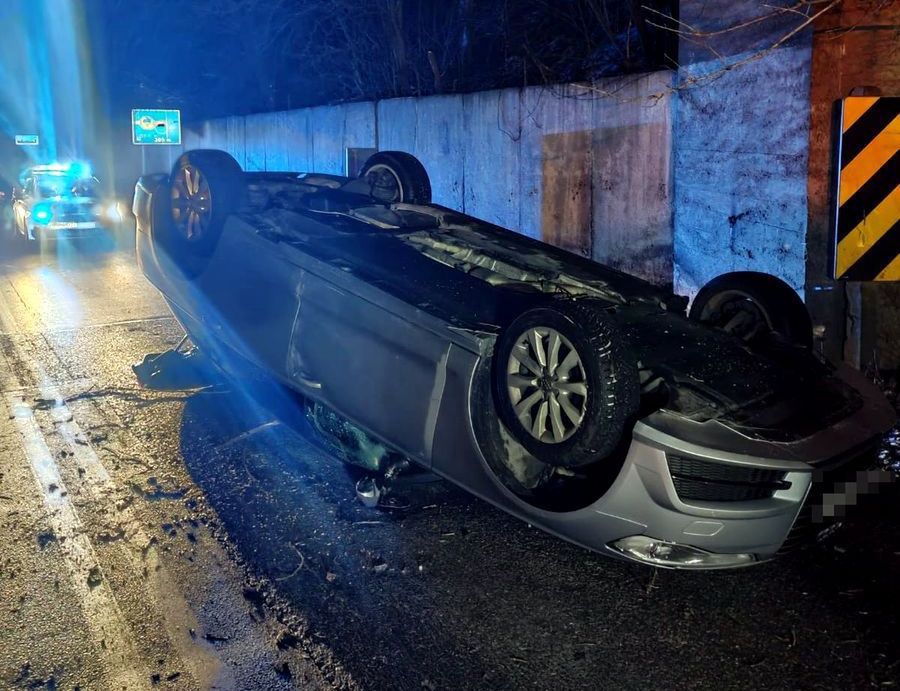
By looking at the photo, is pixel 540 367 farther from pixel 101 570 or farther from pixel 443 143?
pixel 443 143

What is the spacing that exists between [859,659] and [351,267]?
2827 mm

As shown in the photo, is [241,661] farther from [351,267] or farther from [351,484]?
[351,267]

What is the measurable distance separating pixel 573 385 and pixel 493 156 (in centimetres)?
792

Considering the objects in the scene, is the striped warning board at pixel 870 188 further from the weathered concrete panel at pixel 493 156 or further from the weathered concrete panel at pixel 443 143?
the weathered concrete panel at pixel 443 143

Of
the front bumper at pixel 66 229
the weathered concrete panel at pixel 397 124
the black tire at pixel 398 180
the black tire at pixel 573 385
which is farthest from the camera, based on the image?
the front bumper at pixel 66 229

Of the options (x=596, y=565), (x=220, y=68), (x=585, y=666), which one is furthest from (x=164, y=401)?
(x=220, y=68)

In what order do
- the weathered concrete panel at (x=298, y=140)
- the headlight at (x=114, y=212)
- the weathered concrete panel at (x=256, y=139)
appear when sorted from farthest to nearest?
the weathered concrete panel at (x=256, y=139) < the weathered concrete panel at (x=298, y=140) < the headlight at (x=114, y=212)

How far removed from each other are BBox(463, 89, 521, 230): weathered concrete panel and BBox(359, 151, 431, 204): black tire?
13.5 ft

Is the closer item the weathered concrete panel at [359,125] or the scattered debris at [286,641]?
the scattered debris at [286,641]

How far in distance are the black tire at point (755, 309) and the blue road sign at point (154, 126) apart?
17969 mm

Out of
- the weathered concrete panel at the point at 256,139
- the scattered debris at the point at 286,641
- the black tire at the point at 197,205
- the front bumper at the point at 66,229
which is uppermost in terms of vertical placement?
the weathered concrete panel at the point at 256,139

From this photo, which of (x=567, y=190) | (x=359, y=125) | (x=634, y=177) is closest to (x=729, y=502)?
(x=634, y=177)

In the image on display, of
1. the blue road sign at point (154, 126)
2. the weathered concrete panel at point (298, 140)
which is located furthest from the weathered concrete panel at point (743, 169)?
the blue road sign at point (154, 126)

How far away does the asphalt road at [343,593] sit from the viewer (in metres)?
2.93
